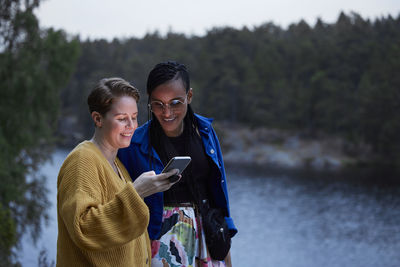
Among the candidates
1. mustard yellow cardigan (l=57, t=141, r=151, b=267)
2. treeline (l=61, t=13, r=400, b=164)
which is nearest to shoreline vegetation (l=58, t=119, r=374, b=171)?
treeline (l=61, t=13, r=400, b=164)

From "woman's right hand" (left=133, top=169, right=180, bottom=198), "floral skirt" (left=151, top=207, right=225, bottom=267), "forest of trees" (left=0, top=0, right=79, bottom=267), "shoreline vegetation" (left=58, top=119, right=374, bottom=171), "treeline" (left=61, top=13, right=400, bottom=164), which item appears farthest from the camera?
"shoreline vegetation" (left=58, top=119, right=374, bottom=171)

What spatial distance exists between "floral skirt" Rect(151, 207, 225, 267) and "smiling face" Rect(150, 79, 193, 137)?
39cm

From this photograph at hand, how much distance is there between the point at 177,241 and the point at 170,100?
0.62 metres

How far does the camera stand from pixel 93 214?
1386 millimetres

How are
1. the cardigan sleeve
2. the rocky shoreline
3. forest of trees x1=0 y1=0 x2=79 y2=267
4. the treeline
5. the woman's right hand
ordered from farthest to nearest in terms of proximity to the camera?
the rocky shoreline → the treeline → forest of trees x1=0 y1=0 x2=79 y2=267 → the woman's right hand → the cardigan sleeve

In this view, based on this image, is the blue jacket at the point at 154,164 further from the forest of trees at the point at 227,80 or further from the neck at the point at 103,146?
the forest of trees at the point at 227,80

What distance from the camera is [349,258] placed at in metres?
16.8

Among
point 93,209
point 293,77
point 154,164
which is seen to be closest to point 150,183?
point 93,209

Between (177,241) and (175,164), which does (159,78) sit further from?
(177,241)

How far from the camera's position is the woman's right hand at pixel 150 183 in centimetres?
153

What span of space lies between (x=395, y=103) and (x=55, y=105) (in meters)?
29.4

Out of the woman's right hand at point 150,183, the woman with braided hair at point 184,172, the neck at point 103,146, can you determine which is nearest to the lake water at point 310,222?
the woman with braided hair at point 184,172

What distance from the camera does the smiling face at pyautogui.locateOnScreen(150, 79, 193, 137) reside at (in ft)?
6.55

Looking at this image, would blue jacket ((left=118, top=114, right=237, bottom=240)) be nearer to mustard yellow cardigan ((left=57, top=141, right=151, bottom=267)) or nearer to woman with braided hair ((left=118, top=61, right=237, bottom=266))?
woman with braided hair ((left=118, top=61, right=237, bottom=266))
